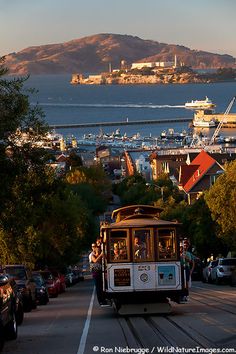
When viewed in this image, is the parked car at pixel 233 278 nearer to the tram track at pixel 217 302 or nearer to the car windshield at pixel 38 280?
the tram track at pixel 217 302

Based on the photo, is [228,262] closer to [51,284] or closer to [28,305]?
[51,284]

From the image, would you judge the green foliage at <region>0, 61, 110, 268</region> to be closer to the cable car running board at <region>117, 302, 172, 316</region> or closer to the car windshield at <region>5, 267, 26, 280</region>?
the car windshield at <region>5, 267, 26, 280</region>

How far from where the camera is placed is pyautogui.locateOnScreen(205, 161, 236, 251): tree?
187 feet

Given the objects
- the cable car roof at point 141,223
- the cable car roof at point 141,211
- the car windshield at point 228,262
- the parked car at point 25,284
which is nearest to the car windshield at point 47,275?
the car windshield at point 228,262

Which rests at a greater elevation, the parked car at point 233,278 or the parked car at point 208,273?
the parked car at point 233,278

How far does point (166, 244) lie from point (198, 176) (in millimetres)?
75542

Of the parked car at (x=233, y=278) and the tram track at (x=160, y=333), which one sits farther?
the parked car at (x=233, y=278)

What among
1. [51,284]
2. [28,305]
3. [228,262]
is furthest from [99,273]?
[228,262]

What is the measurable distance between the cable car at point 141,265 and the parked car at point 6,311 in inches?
181

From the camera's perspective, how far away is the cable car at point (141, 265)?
25.0 m

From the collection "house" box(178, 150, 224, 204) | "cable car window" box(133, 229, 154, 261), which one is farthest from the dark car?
"house" box(178, 150, 224, 204)

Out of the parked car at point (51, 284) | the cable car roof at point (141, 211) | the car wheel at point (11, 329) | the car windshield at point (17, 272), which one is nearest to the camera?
the car wheel at point (11, 329)

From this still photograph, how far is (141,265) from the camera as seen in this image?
2512cm

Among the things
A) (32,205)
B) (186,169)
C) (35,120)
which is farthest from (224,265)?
(186,169)
